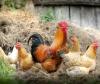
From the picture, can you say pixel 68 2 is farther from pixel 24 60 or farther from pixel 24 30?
pixel 24 60

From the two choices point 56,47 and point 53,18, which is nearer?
point 56,47

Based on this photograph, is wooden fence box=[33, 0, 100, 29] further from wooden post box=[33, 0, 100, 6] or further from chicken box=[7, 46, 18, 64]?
chicken box=[7, 46, 18, 64]

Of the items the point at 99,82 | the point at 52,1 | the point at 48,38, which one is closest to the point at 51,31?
the point at 48,38

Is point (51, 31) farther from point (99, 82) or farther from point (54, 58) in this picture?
point (99, 82)

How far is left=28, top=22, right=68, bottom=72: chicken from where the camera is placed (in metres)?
4.74

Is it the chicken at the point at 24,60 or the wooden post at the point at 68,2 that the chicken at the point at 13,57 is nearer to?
the chicken at the point at 24,60

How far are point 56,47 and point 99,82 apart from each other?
267cm

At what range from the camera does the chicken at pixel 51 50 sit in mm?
4742

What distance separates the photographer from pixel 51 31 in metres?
6.47

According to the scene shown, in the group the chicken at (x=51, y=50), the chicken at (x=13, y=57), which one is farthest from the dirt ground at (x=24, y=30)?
the chicken at (x=51, y=50)

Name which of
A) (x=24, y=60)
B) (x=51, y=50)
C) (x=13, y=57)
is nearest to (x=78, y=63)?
(x=51, y=50)

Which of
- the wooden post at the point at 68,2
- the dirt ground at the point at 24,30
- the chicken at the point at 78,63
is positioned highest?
the wooden post at the point at 68,2

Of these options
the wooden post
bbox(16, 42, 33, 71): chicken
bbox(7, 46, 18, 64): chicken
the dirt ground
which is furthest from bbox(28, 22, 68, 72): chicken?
the wooden post

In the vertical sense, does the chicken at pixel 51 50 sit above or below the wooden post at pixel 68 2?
below
